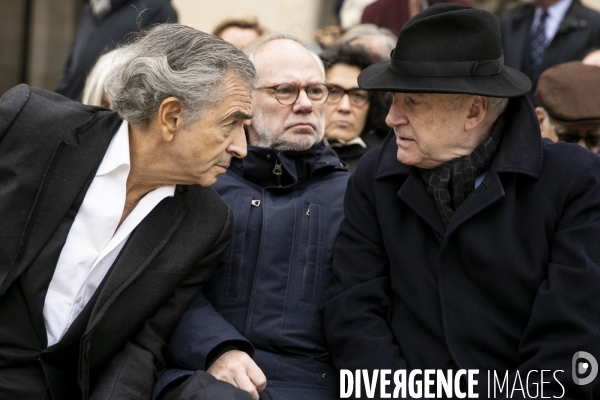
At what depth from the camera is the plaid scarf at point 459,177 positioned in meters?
3.68

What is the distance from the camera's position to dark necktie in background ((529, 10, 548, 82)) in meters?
6.32

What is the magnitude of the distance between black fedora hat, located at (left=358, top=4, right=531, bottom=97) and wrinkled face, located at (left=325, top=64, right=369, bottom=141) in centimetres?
173

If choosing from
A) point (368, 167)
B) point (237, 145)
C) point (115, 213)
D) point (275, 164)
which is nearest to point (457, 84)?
point (368, 167)

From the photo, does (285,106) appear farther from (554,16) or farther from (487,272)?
(554,16)

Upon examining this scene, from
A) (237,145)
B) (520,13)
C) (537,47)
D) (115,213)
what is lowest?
(537,47)

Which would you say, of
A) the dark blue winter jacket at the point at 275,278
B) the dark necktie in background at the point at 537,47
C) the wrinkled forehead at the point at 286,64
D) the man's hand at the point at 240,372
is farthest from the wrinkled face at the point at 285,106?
the dark necktie in background at the point at 537,47

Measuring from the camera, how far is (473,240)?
3.58 metres

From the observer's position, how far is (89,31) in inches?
264

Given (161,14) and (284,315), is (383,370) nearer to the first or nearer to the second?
(284,315)

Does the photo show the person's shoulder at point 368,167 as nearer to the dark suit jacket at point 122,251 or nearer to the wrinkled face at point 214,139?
the wrinkled face at point 214,139

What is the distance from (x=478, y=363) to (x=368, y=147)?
2.05m

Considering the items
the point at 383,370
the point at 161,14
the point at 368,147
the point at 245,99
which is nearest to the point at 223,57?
the point at 245,99

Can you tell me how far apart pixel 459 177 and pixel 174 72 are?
4.00ft

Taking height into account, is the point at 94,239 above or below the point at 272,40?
below
